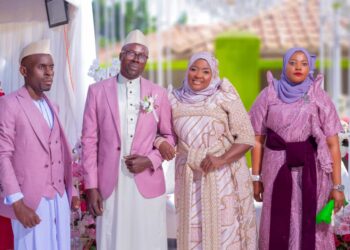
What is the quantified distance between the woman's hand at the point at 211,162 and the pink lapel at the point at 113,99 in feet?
1.93

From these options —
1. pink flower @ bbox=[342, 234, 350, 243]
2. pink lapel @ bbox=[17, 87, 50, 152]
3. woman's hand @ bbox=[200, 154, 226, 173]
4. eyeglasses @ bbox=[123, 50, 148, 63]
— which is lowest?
pink flower @ bbox=[342, 234, 350, 243]

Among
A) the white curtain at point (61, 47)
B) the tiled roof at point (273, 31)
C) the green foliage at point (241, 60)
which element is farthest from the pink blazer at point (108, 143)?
the tiled roof at point (273, 31)

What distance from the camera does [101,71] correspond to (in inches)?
228

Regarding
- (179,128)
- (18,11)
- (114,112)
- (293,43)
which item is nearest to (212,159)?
(179,128)

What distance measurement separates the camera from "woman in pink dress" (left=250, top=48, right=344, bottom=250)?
15.1 feet

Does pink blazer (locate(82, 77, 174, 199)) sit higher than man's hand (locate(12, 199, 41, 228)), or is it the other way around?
pink blazer (locate(82, 77, 174, 199))

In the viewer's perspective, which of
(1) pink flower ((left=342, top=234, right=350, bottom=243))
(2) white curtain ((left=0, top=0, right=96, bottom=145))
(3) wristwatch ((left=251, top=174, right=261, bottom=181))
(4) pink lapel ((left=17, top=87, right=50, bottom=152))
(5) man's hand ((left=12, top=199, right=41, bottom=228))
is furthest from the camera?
(2) white curtain ((left=0, top=0, right=96, bottom=145))

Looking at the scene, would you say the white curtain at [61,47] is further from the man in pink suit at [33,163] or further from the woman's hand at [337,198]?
the woman's hand at [337,198]

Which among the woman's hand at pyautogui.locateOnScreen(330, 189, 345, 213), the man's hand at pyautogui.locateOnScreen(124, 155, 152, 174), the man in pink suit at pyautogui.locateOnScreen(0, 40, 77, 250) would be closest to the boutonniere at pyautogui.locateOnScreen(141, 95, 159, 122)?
the man's hand at pyautogui.locateOnScreen(124, 155, 152, 174)

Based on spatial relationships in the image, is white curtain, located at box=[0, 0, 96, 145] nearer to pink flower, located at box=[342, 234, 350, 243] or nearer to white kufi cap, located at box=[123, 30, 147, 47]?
white kufi cap, located at box=[123, 30, 147, 47]

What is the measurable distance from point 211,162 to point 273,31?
21350mm

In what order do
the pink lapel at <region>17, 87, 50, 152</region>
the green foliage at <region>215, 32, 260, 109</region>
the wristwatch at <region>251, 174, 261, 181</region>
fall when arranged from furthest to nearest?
the green foliage at <region>215, 32, 260, 109</region> < the wristwatch at <region>251, 174, 261, 181</region> < the pink lapel at <region>17, 87, 50, 152</region>

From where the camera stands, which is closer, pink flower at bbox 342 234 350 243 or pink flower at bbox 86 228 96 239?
pink flower at bbox 342 234 350 243

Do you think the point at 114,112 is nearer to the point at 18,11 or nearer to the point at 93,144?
the point at 93,144
